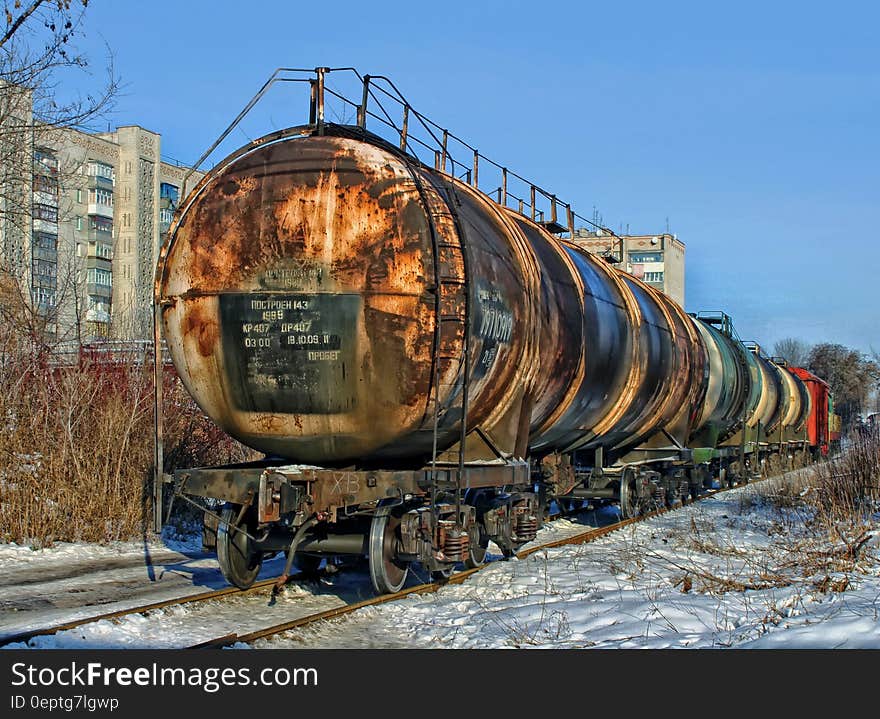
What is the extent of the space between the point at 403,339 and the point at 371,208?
3.64 feet

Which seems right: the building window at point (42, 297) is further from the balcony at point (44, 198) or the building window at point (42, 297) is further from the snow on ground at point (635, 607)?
the snow on ground at point (635, 607)

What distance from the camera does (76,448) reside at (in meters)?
12.4

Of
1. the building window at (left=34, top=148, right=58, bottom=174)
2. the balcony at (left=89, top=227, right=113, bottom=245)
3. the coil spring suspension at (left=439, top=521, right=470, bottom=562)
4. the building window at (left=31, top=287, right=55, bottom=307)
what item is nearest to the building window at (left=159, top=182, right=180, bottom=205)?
the balcony at (left=89, top=227, right=113, bottom=245)

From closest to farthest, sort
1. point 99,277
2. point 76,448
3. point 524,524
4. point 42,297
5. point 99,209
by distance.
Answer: point 524,524, point 76,448, point 42,297, point 99,209, point 99,277

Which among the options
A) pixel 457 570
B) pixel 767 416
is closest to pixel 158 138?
pixel 767 416

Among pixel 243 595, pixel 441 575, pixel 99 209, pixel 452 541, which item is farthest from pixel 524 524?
pixel 99 209

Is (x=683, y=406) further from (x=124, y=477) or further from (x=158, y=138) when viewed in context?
(x=158, y=138)

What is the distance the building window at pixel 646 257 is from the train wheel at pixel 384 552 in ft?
274

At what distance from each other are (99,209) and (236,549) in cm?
5007

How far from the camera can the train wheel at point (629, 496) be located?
13250 mm

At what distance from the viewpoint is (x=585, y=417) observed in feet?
36.4

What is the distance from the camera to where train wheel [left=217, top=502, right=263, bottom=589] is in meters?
8.12

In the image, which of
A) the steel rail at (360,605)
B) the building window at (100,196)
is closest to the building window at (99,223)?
the building window at (100,196)

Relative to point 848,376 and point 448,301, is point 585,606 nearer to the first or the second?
point 448,301
